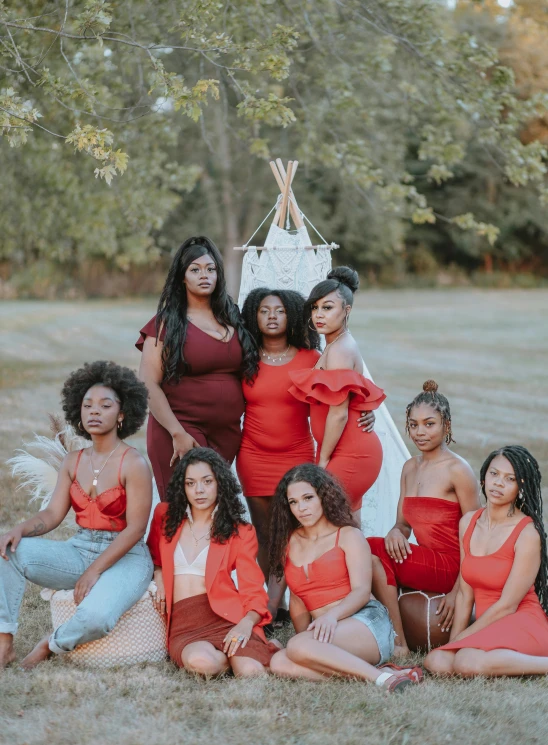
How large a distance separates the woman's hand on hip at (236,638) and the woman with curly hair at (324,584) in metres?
0.14

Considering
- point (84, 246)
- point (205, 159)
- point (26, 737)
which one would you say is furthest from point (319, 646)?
point (205, 159)

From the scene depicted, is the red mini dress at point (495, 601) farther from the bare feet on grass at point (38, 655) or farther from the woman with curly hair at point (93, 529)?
the bare feet on grass at point (38, 655)

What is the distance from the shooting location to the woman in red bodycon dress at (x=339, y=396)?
421 cm

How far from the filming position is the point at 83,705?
3332 millimetres

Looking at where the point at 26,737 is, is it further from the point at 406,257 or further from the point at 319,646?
the point at 406,257

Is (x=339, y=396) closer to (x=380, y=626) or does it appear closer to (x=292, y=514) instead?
(x=292, y=514)

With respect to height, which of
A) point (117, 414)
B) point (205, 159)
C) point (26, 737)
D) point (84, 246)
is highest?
point (205, 159)

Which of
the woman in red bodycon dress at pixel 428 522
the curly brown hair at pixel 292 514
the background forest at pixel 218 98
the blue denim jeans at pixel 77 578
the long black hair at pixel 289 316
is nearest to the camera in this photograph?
the blue denim jeans at pixel 77 578

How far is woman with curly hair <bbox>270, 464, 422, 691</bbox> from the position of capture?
358cm

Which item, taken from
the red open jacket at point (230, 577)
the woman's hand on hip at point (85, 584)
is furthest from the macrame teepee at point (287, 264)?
the woman's hand on hip at point (85, 584)

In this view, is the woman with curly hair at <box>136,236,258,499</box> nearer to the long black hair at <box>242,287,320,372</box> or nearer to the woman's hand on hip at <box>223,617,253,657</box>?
the long black hair at <box>242,287,320,372</box>

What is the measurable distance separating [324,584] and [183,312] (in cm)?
146

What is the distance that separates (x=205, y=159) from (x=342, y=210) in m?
5.97

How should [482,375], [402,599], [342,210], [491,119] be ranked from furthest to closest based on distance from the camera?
1. [342,210]
2. [482,375]
3. [491,119]
4. [402,599]
